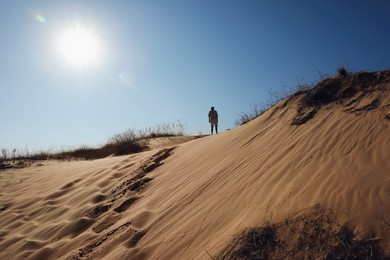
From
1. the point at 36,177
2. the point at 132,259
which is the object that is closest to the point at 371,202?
the point at 132,259

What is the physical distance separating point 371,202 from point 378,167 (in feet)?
1.94

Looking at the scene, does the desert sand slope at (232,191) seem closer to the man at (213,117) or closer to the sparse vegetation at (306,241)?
the sparse vegetation at (306,241)

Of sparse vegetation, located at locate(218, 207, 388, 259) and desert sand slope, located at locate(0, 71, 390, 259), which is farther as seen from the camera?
desert sand slope, located at locate(0, 71, 390, 259)

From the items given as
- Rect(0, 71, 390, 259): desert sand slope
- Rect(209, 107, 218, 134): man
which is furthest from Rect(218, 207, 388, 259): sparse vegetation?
Rect(209, 107, 218, 134): man

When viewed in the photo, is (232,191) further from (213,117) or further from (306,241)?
(213,117)

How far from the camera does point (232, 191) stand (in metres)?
3.89

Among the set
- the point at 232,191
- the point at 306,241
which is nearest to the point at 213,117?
the point at 232,191

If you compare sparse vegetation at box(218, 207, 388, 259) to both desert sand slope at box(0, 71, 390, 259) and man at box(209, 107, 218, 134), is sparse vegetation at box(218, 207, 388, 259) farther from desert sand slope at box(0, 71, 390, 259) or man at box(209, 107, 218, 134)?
man at box(209, 107, 218, 134)

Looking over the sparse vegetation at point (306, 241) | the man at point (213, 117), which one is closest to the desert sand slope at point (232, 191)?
the sparse vegetation at point (306, 241)

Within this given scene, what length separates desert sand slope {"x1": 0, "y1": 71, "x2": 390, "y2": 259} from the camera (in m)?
3.00

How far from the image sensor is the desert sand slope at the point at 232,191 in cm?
300

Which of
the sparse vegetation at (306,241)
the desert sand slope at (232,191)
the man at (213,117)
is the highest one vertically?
the man at (213,117)

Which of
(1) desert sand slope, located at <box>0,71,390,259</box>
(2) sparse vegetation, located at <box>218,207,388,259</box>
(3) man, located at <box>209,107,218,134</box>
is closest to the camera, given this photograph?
(2) sparse vegetation, located at <box>218,207,388,259</box>

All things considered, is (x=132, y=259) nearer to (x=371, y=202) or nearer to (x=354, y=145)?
(x=371, y=202)
